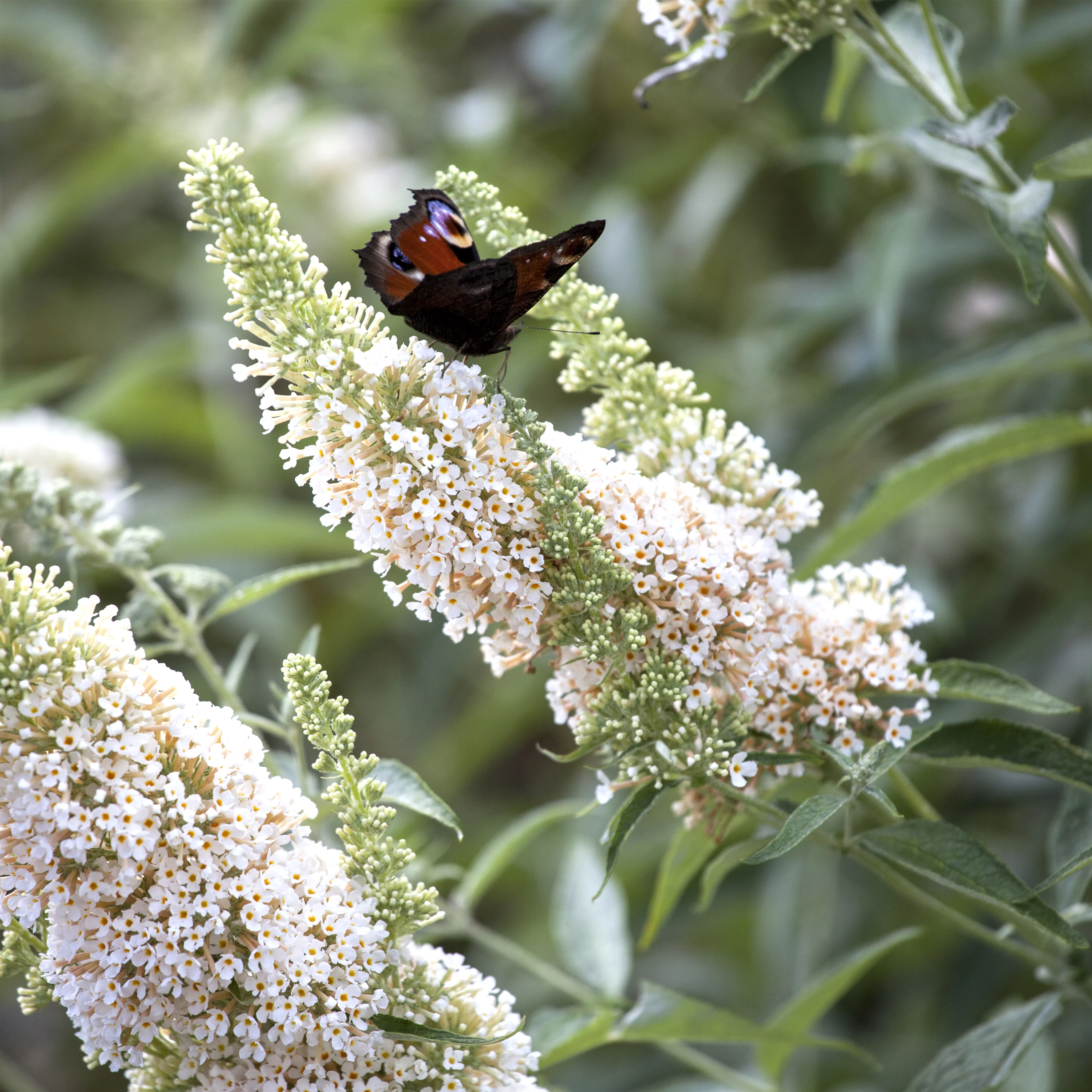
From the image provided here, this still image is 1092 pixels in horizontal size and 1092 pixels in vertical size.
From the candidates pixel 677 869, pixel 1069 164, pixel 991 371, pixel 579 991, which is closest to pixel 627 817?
pixel 677 869

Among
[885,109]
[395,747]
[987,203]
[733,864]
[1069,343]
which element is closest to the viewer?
[987,203]

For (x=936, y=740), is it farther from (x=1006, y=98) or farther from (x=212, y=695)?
(x=212, y=695)

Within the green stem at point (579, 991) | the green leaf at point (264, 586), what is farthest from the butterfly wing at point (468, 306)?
the green stem at point (579, 991)

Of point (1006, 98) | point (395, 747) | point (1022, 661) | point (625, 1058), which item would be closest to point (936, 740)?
point (1006, 98)

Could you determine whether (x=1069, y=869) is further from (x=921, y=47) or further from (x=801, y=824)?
(x=921, y=47)

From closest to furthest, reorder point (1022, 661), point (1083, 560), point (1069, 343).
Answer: point (1069, 343) → point (1022, 661) → point (1083, 560)

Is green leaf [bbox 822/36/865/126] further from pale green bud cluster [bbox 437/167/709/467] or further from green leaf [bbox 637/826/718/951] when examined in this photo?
green leaf [bbox 637/826/718/951]

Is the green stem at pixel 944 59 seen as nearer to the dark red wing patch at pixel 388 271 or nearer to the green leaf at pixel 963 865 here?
the dark red wing patch at pixel 388 271
